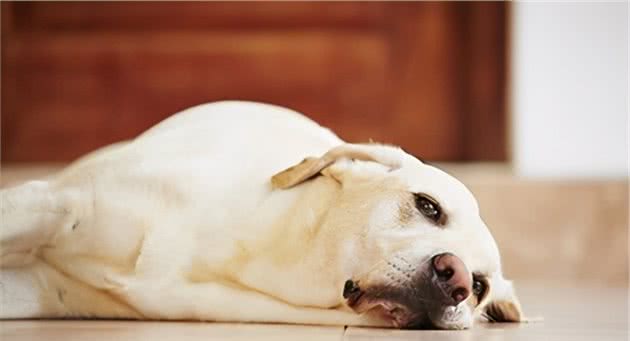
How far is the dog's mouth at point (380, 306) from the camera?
2090mm

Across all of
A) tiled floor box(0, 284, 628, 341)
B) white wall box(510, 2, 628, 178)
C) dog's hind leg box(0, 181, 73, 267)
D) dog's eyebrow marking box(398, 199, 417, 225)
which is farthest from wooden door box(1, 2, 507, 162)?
dog's eyebrow marking box(398, 199, 417, 225)

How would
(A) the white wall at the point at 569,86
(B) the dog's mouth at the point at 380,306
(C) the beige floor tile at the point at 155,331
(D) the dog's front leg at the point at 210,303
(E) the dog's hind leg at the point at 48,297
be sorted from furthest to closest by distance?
(A) the white wall at the point at 569,86 → (E) the dog's hind leg at the point at 48,297 → (D) the dog's front leg at the point at 210,303 → (B) the dog's mouth at the point at 380,306 → (C) the beige floor tile at the point at 155,331

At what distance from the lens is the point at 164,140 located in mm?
2486

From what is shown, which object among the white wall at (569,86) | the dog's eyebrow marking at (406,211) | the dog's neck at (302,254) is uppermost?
the dog's eyebrow marking at (406,211)

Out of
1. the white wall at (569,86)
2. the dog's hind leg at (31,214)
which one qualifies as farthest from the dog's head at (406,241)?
the white wall at (569,86)

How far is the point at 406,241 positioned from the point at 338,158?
267 millimetres

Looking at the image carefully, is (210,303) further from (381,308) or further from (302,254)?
(381,308)

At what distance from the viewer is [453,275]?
2021mm

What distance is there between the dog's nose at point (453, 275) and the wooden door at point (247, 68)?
114 inches

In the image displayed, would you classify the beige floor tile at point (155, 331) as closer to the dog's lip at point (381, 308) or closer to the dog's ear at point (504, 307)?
the dog's lip at point (381, 308)

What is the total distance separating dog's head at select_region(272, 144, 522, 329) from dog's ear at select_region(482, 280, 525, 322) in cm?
6

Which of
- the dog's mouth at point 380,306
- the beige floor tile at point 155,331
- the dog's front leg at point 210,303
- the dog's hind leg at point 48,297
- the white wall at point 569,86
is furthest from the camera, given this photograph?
the white wall at point 569,86

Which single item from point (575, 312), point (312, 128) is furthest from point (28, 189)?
point (575, 312)

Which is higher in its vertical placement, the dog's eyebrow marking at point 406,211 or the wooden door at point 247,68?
the dog's eyebrow marking at point 406,211
